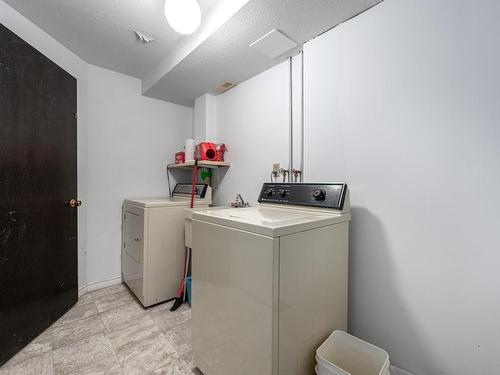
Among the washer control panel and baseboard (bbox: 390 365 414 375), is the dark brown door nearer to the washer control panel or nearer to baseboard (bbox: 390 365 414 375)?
the washer control panel

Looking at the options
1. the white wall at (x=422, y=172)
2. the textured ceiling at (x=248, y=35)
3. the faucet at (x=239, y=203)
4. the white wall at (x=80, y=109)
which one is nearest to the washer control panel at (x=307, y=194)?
the white wall at (x=422, y=172)

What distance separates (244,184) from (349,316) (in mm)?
1411

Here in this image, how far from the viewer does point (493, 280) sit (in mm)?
998

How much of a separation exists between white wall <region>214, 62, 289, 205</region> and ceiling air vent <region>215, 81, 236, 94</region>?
5 cm

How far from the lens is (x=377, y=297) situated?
1.34 metres

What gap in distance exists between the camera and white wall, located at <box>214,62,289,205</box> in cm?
193

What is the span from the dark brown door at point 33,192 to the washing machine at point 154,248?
493 mm

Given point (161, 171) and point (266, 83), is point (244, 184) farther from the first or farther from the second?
point (161, 171)

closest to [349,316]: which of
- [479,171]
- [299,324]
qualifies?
[299,324]

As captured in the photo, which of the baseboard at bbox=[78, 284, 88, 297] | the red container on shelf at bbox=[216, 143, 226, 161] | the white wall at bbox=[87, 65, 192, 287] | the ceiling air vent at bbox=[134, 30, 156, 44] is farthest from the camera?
the red container on shelf at bbox=[216, 143, 226, 161]

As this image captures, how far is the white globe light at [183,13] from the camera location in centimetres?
133

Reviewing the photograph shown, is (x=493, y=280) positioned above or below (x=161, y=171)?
below

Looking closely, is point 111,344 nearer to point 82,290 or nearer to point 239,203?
point 82,290

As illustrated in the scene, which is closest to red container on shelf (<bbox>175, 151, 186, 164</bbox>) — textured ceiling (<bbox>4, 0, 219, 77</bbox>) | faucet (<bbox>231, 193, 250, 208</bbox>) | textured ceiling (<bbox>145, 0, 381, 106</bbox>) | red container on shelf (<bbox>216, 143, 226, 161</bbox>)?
red container on shelf (<bbox>216, 143, 226, 161</bbox>)
